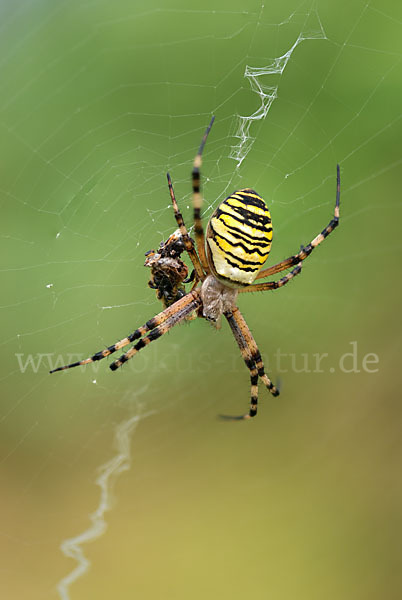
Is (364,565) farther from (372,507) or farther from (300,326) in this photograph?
(300,326)

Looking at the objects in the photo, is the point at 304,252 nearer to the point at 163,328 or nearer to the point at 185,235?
the point at 185,235

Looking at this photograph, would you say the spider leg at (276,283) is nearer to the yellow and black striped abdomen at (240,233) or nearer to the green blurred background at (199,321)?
the yellow and black striped abdomen at (240,233)

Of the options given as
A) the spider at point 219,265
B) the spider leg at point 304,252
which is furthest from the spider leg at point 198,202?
the spider leg at point 304,252

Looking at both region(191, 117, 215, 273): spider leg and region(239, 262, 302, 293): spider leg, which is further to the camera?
region(239, 262, 302, 293): spider leg

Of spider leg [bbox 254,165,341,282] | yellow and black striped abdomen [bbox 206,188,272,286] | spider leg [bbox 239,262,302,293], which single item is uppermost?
yellow and black striped abdomen [bbox 206,188,272,286]

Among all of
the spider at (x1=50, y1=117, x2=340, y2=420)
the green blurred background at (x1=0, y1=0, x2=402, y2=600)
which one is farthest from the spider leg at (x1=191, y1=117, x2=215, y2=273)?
the green blurred background at (x1=0, y1=0, x2=402, y2=600)

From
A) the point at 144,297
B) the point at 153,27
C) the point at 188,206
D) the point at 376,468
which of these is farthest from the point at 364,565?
the point at 153,27

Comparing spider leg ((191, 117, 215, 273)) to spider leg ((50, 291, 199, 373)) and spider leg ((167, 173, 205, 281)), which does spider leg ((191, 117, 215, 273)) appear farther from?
spider leg ((50, 291, 199, 373))

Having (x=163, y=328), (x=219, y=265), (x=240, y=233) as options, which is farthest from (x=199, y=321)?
(x=240, y=233)
